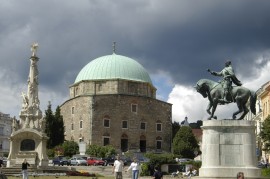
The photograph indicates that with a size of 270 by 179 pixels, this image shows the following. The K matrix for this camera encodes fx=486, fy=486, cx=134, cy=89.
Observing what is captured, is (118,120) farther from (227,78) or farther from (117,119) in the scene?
(227,78)

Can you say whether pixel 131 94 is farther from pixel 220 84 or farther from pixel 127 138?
pixel 220 84

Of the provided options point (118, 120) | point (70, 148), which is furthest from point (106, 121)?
point (70, 148)

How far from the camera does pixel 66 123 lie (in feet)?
294

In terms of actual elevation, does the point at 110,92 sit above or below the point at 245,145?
above

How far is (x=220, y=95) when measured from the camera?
21875mm

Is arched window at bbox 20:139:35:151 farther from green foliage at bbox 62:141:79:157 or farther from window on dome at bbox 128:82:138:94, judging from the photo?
window on dome at bbox 128:82:138:94

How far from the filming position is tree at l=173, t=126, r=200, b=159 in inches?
3095

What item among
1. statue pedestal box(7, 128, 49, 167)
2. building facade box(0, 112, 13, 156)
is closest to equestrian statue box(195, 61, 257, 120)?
statue pedestal box(7, 128, 49, 167)

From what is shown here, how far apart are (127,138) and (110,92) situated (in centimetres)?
895

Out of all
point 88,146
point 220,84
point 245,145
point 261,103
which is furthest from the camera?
point 88,146

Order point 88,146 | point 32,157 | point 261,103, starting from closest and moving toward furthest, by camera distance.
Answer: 1. point 32,157
2. point 261,103
3. point 88,146

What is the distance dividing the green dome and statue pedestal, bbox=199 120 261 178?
6770cm

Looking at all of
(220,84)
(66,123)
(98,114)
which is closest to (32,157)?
(220,84)

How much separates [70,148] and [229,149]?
183ft
